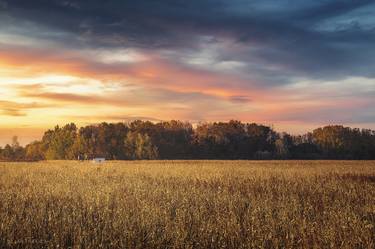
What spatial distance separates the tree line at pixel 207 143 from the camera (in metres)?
96.0

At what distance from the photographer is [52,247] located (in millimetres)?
7395

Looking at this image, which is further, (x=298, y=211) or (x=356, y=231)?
(x=298, y=211)

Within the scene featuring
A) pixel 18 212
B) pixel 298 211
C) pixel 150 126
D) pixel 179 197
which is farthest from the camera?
pixel 150 126

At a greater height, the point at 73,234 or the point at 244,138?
the point at 244,138

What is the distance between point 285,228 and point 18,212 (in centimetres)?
654

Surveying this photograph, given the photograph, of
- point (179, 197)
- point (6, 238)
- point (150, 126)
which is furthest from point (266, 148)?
point (6, 238)

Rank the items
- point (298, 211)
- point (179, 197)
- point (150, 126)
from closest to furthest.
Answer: point (298, 211) < point (179, 197) < point (150, 126)

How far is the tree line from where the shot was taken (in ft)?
315

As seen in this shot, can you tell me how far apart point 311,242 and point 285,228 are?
926mm

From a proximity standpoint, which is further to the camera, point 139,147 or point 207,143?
point 207,143

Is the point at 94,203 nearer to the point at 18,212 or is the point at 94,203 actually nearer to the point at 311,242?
the point at 18,212

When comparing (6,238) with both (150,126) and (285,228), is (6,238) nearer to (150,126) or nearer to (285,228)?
(285,228)

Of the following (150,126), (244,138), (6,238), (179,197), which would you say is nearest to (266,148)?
(244,138)

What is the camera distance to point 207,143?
101125 millimetres
